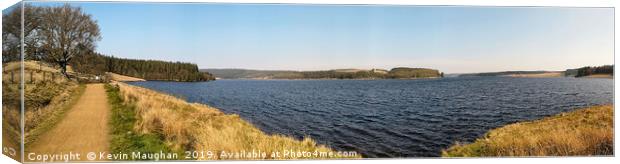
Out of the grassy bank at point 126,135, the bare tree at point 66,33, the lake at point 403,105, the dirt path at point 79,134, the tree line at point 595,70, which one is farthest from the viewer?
the tree line at point 595,70

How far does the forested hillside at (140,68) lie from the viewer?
9977 millimetres

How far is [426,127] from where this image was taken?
10.4 metres

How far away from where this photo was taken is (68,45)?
1016 centimetres

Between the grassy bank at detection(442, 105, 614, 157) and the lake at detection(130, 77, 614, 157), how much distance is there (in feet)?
0.51

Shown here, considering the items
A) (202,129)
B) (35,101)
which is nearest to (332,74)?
(202,129)

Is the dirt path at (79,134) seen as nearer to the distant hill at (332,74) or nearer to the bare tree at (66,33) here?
the bare tree at (66,33)

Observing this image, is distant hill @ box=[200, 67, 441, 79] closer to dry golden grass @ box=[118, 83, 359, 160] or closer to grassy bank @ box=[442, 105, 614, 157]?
dry golden grass @ box=[118, 83, 359, 160]

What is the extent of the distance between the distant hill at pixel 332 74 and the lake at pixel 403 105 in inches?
4.8

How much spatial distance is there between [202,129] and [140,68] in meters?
1.72

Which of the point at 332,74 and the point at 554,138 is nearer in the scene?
the point at 554,138

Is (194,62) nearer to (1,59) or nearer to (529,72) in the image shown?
(1,59)

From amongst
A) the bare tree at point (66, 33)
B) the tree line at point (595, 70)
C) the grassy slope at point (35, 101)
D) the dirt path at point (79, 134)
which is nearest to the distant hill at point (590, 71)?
the tree line at point (595, 70)

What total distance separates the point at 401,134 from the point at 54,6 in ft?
23.0

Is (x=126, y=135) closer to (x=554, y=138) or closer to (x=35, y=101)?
(x=35, y=101)
